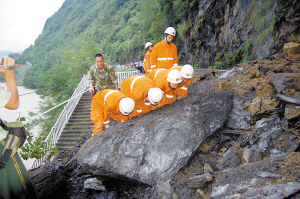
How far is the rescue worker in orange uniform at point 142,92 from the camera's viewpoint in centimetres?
352

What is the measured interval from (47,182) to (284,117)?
473 cm

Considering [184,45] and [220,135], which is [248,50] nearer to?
[220,135]

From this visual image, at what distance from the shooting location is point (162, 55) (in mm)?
5160

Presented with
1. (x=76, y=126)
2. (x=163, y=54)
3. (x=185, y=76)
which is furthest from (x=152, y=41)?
(x=185, y=76)

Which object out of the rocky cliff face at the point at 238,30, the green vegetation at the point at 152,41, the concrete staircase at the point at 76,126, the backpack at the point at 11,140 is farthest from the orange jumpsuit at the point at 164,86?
the concrete staircase at the point at 76,126

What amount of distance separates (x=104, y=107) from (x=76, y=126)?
6.01 meters

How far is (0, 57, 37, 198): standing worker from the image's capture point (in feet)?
5.19

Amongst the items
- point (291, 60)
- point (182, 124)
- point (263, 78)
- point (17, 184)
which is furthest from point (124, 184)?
point (291, 60)

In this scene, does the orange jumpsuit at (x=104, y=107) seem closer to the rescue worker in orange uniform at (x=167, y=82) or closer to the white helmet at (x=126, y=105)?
the white helmet at (x=126, y=105)

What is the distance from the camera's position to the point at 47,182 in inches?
138

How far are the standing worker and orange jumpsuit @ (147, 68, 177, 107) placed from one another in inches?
113

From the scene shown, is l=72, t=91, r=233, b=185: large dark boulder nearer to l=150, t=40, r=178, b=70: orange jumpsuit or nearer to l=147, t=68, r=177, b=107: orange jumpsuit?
l=147, t=68, r=177, b=107: orange jumpsuit

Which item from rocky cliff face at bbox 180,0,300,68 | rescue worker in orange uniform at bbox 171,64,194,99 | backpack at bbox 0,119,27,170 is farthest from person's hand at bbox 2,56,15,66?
rocky cliff face at bbox 180,0,300,68

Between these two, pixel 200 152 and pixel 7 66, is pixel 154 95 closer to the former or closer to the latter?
pixel 200 152
